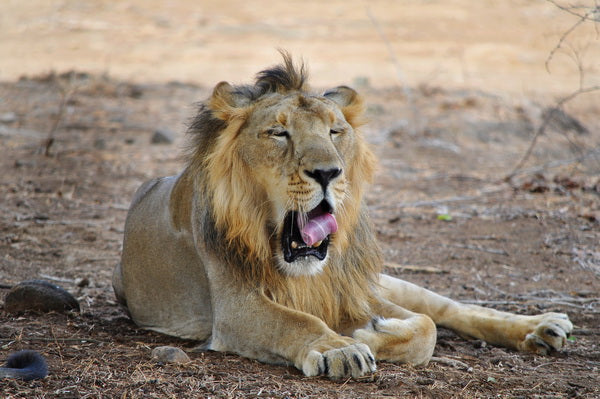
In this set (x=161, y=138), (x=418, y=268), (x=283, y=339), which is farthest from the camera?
(x=161, y=138)

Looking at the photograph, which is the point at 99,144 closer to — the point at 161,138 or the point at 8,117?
the point at 161,138

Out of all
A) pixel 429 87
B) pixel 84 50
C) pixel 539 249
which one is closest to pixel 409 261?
pixel 539 249

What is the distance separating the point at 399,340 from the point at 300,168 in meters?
0.95

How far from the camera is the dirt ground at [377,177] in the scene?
3730 mm

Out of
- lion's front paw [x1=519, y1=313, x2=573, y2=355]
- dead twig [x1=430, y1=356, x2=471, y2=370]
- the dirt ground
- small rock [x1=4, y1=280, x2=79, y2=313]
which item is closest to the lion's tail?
the dirt ground

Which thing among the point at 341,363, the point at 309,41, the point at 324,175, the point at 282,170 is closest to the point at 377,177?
the point at 282,170

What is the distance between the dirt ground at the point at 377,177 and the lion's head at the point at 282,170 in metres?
0.59

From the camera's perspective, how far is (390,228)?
23.2 ft

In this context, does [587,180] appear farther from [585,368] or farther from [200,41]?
[200,41]

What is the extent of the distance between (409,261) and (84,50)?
1232 centimetres

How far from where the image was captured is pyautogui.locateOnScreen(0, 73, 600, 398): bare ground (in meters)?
3.59

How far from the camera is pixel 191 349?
13.7ft

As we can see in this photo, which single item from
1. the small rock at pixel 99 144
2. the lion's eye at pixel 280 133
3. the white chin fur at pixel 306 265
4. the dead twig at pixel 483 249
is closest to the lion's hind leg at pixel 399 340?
the white chin fur at pixel 306 265

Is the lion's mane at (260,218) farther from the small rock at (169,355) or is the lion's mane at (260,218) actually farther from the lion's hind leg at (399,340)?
the small rock at (169,355)
